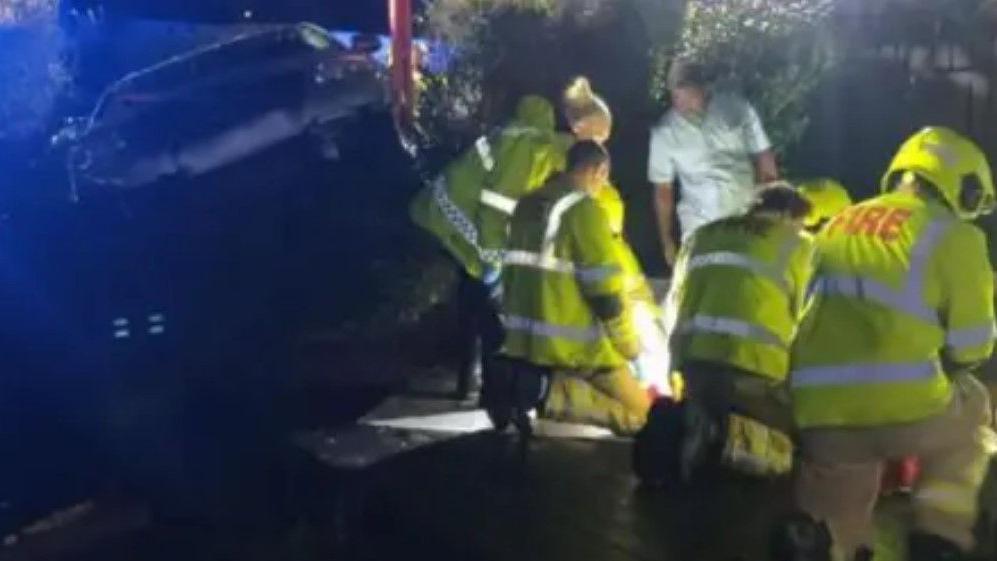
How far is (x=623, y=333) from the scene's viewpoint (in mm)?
8594

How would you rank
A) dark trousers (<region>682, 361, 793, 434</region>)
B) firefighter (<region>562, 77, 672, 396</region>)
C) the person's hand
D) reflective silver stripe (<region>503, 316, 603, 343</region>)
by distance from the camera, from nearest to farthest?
dark trousers (<region>682, 361, 793, 434</region>), reflective silver stripe (<region>503, 316, 603, 343</region>), firefighter (<region>562, 77, 672, 396</region>), the person's hand

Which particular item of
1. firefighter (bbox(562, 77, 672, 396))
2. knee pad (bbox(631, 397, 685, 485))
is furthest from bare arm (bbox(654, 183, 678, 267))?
knee pad (bbox(631, 397, 685, 485))

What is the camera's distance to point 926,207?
6.39 metres

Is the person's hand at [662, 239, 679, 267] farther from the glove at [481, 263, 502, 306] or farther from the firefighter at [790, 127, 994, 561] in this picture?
the firefighter at [790, 127, 994, 561]

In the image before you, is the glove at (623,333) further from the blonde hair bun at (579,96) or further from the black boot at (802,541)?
the black boot at (802,541)

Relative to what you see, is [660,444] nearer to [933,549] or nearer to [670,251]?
[933,549]

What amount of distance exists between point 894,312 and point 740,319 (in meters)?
1.57

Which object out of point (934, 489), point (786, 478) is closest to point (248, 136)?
A: point (786, 478)

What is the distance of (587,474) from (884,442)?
95.8 inches

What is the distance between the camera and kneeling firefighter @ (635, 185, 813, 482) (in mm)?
7797

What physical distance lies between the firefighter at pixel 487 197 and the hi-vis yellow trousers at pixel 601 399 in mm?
623

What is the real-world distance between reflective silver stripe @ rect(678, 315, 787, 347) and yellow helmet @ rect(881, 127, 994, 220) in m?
1.33

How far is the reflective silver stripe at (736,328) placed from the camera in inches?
308

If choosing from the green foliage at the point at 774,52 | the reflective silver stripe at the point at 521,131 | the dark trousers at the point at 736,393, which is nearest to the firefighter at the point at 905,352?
the dark trousers at the point at 736,393
